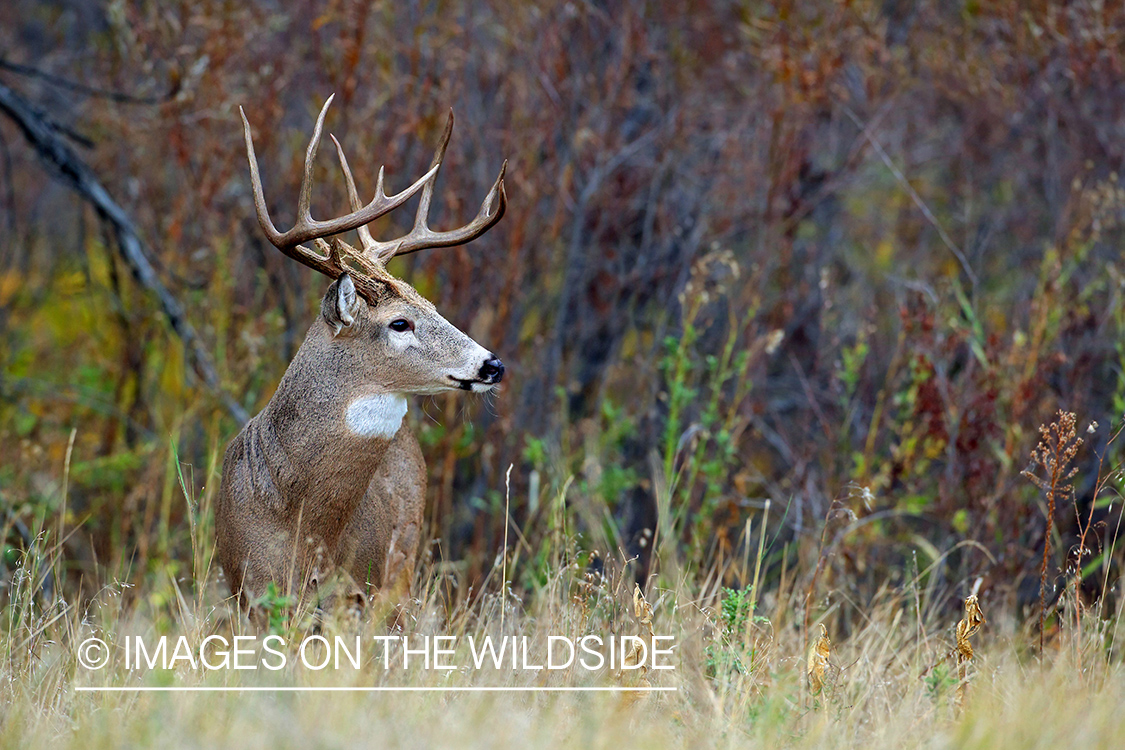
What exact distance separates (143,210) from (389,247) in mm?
3586

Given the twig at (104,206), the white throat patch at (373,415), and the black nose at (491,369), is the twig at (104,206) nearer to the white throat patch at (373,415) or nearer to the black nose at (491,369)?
the white throat patch at (373,415)

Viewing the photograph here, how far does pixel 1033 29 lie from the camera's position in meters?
6.70

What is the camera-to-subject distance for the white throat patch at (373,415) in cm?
436

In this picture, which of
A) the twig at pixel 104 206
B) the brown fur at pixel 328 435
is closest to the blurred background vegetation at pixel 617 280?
the twig at pixel 104 206

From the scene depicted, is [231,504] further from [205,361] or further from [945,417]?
[945,417]

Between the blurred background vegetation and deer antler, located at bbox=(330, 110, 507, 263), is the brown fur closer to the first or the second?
deer antler, located at bbox=(330, 110, 507, 263)

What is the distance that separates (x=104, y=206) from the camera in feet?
20.6

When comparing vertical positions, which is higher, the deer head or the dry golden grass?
the deer head

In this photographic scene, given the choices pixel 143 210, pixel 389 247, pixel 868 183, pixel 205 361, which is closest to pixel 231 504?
pixel 389 247

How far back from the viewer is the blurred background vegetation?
6.24 meters

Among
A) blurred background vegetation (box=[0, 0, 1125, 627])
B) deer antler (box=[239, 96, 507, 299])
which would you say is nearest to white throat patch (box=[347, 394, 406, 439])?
deer antler (box=[239, 96, 507, 299])
